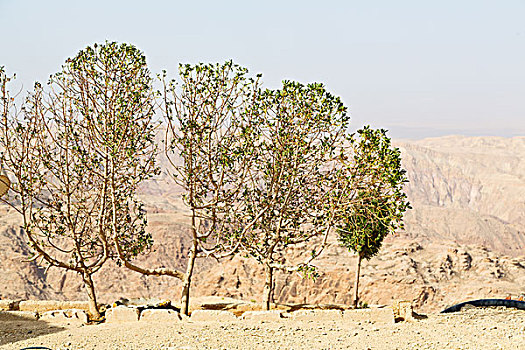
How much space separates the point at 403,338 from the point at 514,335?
2678 millimetres

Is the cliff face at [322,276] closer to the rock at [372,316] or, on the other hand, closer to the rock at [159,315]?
the rock at [159,315]

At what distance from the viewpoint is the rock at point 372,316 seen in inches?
604

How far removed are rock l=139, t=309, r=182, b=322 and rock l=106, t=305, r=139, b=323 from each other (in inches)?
9.2

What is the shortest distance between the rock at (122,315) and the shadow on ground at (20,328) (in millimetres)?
1422

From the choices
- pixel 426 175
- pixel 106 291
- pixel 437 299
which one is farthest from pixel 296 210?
pixel 426 175

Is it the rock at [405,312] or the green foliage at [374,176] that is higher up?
the green foliage at [374,176]

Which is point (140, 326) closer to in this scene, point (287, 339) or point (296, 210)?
point (287, 339)

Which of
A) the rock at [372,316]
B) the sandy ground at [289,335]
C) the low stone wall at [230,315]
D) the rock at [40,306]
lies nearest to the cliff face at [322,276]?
the low stone wall at [230,315]

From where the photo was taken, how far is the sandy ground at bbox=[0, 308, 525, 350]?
12.7 m

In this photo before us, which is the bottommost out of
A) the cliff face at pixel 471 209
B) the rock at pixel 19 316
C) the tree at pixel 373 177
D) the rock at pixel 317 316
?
the rock at pixel 19 316

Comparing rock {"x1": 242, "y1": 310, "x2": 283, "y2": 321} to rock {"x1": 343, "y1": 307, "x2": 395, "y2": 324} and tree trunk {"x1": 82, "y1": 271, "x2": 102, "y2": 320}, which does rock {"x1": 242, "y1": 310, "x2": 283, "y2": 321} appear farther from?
tree trunk {"x1": 82, "y1": 271, "x2": 102, "y2": 320}

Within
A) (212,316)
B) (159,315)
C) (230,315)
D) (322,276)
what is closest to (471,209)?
(322,276)

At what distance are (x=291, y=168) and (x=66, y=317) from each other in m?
8.75

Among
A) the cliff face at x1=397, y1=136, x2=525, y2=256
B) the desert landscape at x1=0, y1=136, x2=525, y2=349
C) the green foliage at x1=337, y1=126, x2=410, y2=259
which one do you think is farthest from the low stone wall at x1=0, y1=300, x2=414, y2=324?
the cliff face at x1=397, y1=136, x2=525, y2=256
